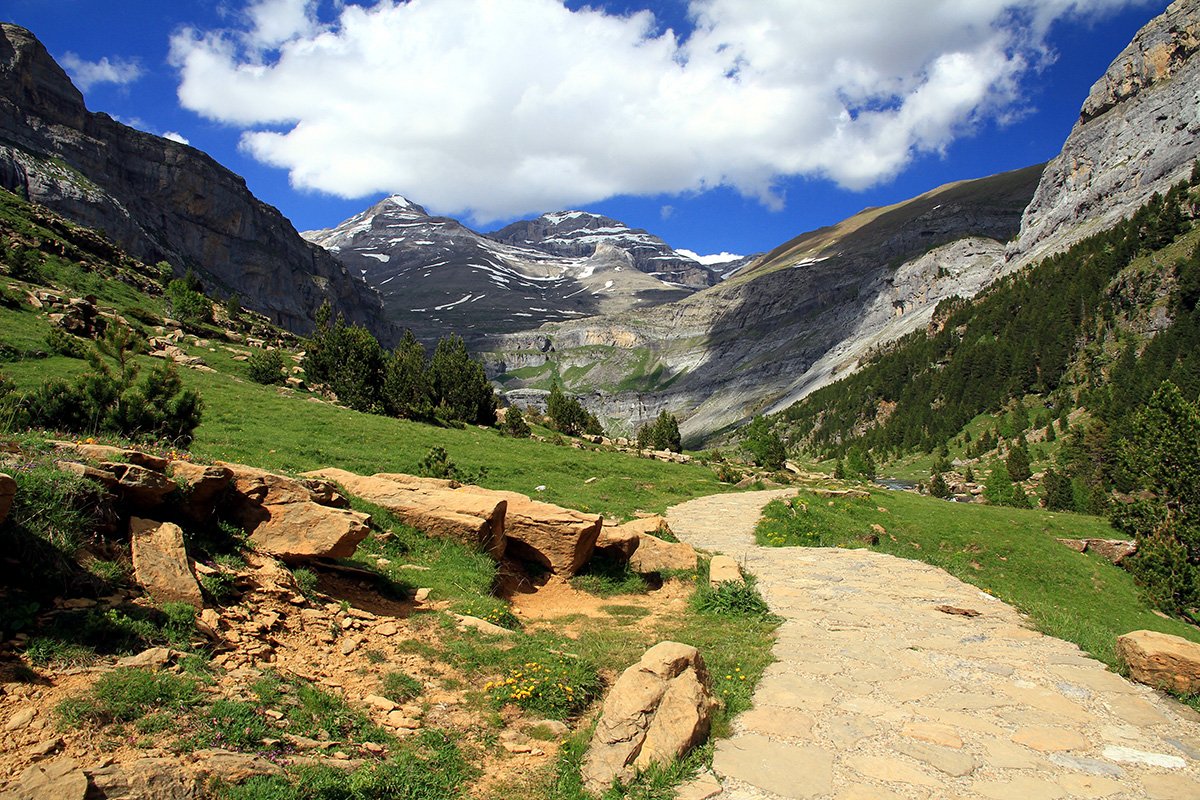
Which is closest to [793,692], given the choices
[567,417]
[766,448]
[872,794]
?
[872,794]

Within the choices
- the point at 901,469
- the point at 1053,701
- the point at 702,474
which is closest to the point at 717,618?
the point at 1053,701

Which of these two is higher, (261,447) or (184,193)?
(184,193)

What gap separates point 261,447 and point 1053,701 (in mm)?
20642

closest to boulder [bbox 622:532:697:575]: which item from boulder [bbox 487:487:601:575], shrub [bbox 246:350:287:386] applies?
boulder [bbox 487:487:601:575]

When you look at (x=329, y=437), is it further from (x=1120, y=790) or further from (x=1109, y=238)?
(x=1109, y=238)

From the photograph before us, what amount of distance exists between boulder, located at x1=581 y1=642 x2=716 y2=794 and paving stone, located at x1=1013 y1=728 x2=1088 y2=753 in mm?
3376

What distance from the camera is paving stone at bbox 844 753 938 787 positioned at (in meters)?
5.68

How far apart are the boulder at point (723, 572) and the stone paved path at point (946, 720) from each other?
1.52 metres

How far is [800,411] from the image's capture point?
6427 inches

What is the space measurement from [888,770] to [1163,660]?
4651mm

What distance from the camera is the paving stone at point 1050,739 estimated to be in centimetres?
630

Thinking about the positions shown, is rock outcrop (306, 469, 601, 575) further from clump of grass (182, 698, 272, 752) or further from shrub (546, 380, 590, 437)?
shrub (546, 380, 590, 437)

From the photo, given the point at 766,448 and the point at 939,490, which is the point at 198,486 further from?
the point at 939,490

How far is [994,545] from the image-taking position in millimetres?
24891
